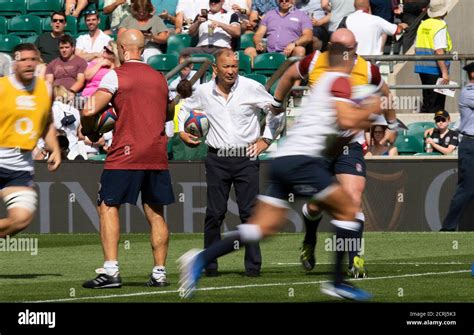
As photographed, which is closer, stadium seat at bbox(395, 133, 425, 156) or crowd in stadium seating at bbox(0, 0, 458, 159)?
stadium seat at bbox(395, 133, 425, 156)

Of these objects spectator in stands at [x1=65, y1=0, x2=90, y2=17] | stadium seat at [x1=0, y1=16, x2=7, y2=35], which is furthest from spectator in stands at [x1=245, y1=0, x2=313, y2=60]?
stadium seat at [x1=0, y1=16, x2=7, y2=35]

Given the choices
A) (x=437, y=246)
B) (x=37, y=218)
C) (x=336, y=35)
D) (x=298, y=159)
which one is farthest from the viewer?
(x=37, y=218)

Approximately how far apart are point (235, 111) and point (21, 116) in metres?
2.57

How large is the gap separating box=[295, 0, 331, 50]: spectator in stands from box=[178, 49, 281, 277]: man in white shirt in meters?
8.97

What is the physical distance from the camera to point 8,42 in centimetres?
2542

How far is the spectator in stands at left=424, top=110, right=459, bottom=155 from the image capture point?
2170 centimetres

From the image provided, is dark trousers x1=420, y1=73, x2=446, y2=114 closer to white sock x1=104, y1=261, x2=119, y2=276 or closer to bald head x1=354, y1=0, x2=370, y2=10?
bald head x1=354, y1=0, x2=370, y2=10

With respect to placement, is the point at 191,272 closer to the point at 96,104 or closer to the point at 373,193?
the point at 96,104

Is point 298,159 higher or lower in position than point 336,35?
lower

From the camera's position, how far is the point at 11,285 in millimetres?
13820

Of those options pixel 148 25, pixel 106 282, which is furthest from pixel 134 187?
pixel 148 25

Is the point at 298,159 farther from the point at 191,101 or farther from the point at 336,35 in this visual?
the point at 191,101

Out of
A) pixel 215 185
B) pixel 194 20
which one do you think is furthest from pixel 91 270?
pixel 194 20
